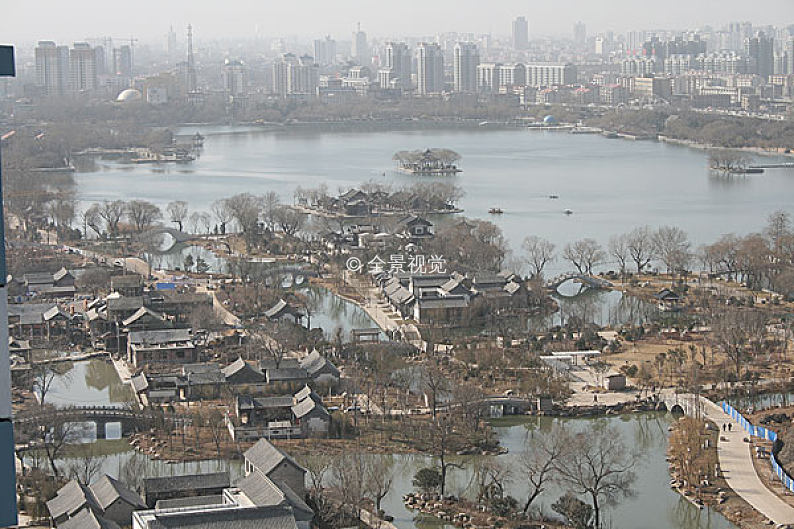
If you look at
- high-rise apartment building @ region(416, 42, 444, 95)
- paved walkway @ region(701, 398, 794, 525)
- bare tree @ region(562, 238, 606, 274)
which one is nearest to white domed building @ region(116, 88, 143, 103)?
high-rise apartment building @ region(416, 42, 444, 95)

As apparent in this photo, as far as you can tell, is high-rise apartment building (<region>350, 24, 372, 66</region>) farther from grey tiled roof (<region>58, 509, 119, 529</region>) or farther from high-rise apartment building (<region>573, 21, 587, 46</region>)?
grey tiled roof (<region>58, 509, 119, 529</region>)

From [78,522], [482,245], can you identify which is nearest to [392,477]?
[78,522]

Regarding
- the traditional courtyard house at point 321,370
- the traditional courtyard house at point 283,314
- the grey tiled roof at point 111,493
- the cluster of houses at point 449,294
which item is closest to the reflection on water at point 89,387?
the traditional courtyard house at point 321,370

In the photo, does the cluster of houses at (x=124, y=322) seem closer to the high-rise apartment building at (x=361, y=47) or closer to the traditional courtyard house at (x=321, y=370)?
the traditional courtyard house at (x=321, y=370)

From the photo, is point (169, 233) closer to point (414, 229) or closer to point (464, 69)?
point (414, 229)

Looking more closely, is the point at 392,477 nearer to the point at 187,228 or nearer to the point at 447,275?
the point at 447,275

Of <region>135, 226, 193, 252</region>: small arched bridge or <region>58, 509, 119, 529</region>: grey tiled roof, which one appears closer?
<region>58, 509, 119, 529</region>: grey tiled roof
